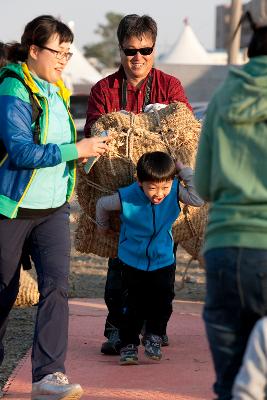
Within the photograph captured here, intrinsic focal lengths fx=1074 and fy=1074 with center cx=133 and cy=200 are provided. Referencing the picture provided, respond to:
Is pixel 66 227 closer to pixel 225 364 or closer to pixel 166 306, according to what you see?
pixel 166 306

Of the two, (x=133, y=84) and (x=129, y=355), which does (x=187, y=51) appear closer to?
(x=133, y=84)

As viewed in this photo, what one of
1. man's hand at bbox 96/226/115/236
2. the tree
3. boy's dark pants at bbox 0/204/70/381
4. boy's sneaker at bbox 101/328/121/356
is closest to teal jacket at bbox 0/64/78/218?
boy's dark pants at bbox 0/204/70/381

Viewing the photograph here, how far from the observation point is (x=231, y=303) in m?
3.38

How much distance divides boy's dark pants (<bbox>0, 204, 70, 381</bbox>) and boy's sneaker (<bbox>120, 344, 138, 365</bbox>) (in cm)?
85

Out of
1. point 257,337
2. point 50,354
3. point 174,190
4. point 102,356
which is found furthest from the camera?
point 102,356

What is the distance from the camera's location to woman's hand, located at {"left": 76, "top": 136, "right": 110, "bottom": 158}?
16.8 ft

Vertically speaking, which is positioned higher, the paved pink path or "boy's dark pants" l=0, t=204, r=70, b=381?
"boy's dark pants" l=0, t=204, r=70, b=381

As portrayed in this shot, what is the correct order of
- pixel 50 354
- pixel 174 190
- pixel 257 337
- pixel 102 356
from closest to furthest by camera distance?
1. pixel 257 337
2. pixel 50 354
3. pixel 174 190
4. pixel 102 356

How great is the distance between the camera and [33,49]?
5160mm


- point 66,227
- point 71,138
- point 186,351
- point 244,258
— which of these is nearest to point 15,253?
point 66,227

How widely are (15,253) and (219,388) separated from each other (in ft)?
6.17

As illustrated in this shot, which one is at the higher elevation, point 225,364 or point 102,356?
point 225,364

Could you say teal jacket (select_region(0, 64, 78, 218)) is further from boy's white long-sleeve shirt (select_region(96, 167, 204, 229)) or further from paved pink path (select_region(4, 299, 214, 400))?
paved pink path (select_region(4, 299, 214, 400))

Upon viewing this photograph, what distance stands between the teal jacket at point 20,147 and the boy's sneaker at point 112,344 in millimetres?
1462
